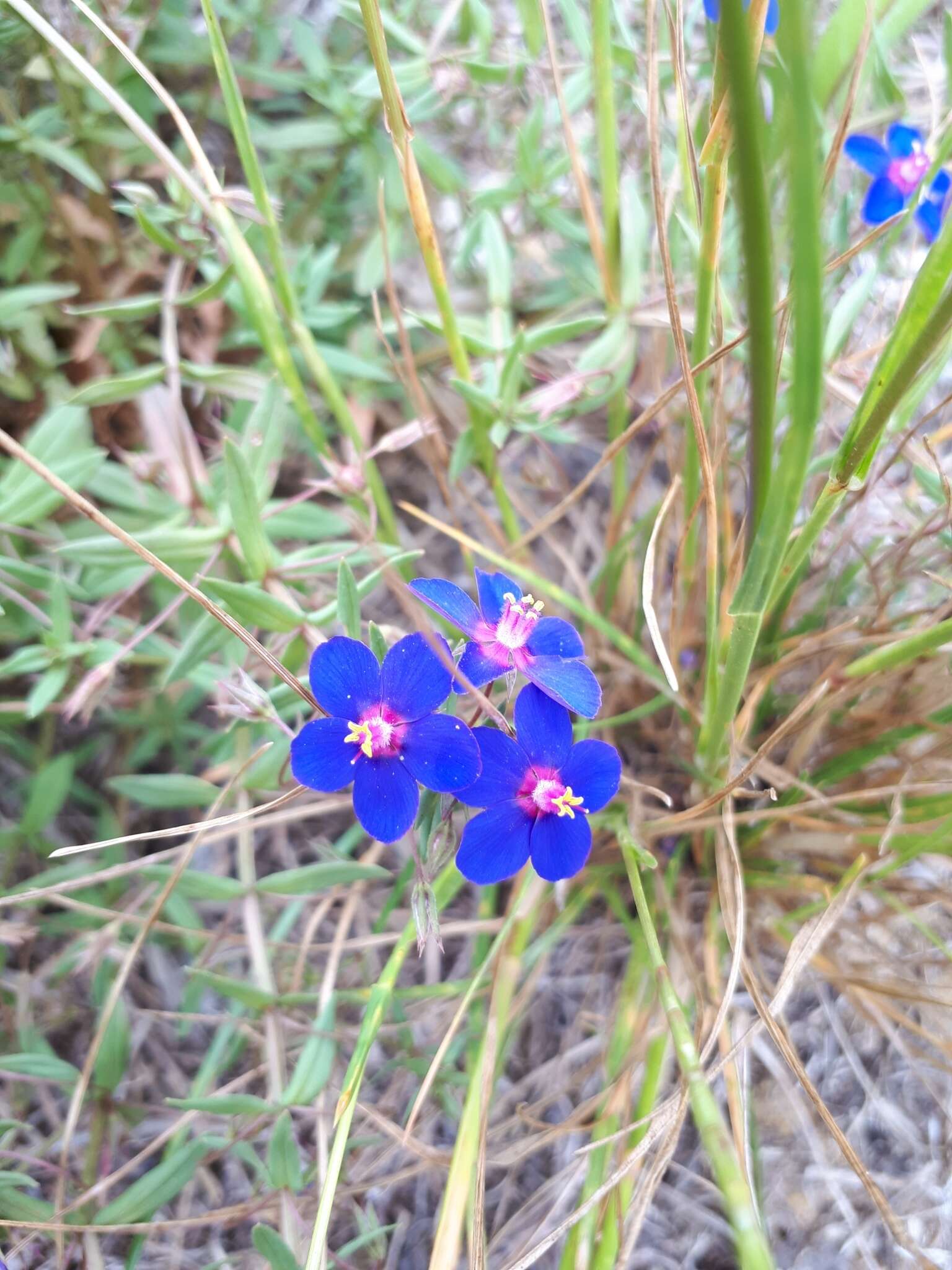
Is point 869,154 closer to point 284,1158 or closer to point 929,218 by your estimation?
point 929,218

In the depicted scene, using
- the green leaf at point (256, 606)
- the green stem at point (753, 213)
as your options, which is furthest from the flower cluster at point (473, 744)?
the green stem at point (753, 213)

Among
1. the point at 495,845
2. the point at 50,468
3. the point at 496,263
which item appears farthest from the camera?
the point at 496,263

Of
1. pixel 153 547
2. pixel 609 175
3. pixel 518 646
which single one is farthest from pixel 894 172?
pixel 153 547

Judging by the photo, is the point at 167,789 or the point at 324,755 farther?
the point at 167,789

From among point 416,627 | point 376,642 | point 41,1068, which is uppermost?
point 376,642

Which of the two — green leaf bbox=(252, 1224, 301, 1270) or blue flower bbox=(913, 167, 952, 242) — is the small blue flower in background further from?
green leaf bbox=(252, 1224, 301, 1270)

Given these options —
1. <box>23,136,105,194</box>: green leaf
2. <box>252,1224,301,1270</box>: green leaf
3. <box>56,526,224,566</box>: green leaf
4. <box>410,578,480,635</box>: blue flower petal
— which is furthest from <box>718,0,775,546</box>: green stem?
<box>23,136,105,194</box>: green leaf
